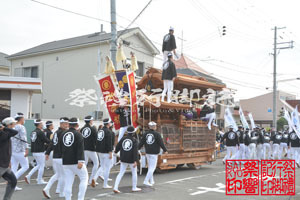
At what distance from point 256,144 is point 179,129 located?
22.2 ft

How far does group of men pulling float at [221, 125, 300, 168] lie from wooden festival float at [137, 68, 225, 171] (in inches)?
51.2

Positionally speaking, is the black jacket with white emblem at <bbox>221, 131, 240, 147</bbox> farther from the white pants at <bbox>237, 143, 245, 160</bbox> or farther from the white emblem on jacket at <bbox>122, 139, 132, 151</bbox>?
the white emblem on jacket at <bbox>122, 139, 132, 151</bbox>

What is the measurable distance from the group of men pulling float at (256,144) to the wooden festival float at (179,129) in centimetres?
130

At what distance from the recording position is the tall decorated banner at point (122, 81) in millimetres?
11180

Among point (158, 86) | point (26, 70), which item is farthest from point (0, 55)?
point (158, 86)

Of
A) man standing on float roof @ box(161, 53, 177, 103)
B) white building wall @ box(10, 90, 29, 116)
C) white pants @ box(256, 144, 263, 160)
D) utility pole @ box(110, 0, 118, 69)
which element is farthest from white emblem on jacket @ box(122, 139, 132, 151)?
white pants @ box(256, 144, 263, 160)

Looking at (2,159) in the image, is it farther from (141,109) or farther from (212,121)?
(212,121)

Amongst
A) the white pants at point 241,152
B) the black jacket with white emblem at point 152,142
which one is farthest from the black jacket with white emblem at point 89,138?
the white pants at point 241,152

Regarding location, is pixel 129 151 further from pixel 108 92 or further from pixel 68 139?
pixel 108 92

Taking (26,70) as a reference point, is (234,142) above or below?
below

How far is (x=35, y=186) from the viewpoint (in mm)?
9148

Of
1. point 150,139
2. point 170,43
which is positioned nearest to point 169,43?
point 170,43

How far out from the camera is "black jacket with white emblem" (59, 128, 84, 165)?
642cm

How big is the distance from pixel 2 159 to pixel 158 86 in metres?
7.98
